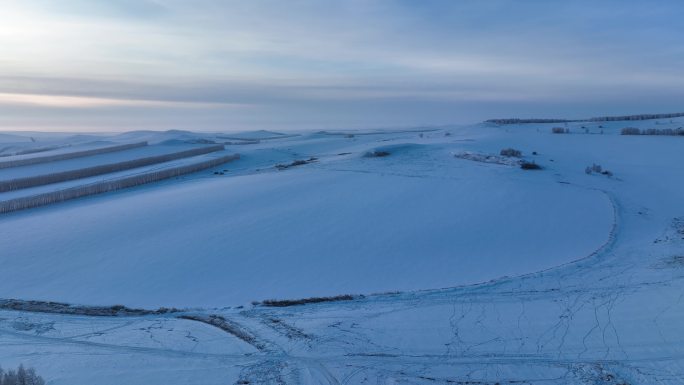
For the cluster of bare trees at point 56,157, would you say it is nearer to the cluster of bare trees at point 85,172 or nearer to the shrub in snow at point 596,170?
the cluster of bare trees at point 85,172

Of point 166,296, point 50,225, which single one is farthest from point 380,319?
point 50,225

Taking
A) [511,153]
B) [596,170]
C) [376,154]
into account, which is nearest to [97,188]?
[376,154]

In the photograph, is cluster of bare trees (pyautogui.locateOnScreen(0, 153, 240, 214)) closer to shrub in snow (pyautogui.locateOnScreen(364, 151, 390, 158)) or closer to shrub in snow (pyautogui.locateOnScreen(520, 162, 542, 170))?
shrub in snow (pyautogui.locateOnScreen(364, 151, 390, 158))

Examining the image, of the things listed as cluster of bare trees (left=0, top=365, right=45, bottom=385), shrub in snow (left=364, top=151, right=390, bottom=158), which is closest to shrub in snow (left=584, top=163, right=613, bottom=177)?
shrub in snow (left=364, top=151, right=390, bottom=158)

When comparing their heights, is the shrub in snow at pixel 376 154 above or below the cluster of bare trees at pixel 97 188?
above

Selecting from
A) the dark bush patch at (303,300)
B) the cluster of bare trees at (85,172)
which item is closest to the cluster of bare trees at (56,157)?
the cluster of bare trees at (85,172)

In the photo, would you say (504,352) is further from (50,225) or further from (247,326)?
(50,225)
